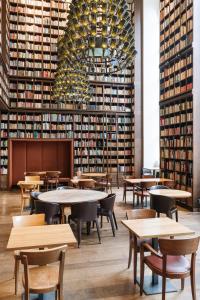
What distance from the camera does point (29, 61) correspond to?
1039 cm

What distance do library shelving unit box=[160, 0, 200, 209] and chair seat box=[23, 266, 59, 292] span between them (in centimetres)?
511

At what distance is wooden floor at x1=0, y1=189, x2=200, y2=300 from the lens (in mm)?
→ 2982

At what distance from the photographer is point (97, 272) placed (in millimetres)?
3518

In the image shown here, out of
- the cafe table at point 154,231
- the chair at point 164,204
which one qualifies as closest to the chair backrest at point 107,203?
the chair at point 164,204

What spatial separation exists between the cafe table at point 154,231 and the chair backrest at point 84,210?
1.29m

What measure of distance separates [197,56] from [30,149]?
693 centimetres

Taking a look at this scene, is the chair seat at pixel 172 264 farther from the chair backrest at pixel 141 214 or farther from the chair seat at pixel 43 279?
the chair seat at pixel 43 279

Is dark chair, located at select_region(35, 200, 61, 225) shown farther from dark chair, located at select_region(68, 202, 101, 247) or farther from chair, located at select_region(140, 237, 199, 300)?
chair, located at select_region(140, 237, 199, 300)

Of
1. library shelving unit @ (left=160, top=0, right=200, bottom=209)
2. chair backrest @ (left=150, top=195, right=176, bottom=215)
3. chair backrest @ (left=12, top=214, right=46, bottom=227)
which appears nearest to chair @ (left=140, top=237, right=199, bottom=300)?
chair backrest @ (left=12, top=214, right=46, bottom=227)

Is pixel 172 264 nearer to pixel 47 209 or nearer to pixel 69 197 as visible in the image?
pixel 47 209

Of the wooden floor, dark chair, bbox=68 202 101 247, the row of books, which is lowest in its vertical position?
the wooden floor

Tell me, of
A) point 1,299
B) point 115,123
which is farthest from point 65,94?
point 1,299

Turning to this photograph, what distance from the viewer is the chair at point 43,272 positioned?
2.26 meters

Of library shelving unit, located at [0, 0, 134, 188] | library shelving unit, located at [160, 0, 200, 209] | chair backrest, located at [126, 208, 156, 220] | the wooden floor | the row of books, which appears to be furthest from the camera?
library shelving unit, located at [0, 0, 134, 188]
